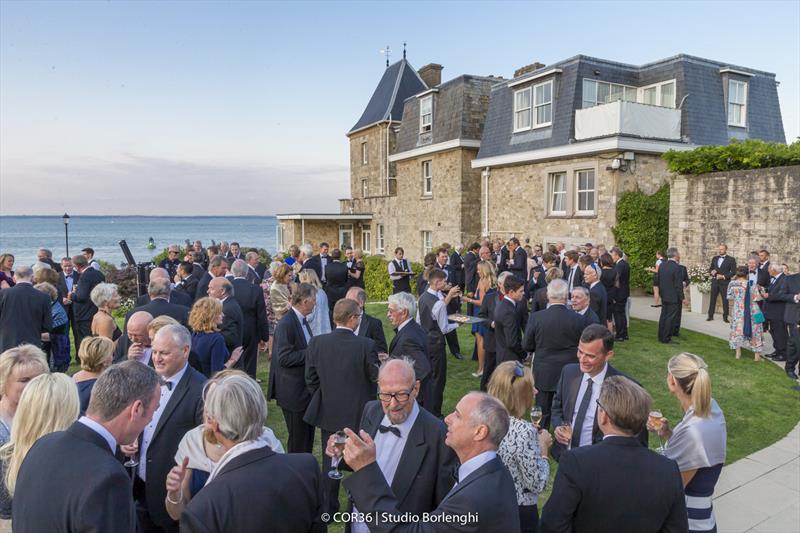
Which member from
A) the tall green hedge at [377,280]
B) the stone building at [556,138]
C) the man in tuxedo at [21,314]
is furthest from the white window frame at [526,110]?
the man in tuxedo at [21,314]

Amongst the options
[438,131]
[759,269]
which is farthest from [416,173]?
[759,269]

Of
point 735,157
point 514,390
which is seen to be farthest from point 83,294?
point 735,157

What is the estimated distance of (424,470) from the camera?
2.98 metres

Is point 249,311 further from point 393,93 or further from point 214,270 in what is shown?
point 393,93

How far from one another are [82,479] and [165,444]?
1406mm

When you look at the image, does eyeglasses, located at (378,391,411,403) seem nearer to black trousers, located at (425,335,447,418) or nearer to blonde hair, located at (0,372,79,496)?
blonde hair, located at (0,372,79,496)

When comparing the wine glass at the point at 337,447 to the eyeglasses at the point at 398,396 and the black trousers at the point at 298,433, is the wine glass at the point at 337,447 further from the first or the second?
the black trousers at the point at 298,433

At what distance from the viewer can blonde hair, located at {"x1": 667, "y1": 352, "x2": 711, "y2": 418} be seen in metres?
3.22

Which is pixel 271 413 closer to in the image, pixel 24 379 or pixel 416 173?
pixel 24 379

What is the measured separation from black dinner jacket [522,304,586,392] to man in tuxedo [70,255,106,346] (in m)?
7.55

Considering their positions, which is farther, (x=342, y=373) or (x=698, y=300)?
(x=698, y=300)

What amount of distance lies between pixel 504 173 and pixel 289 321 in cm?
1775

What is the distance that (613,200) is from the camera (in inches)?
672

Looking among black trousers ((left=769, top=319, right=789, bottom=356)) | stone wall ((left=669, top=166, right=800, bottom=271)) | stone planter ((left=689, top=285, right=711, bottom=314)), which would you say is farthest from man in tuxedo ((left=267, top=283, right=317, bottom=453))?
stone planter ((left=689, top=285, right=711, bottom=314))
